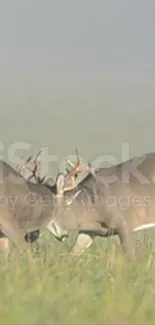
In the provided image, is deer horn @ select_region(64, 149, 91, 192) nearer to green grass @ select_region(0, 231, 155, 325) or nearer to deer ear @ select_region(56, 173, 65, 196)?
deer ear @ select_region(56, 173, 65, 196)

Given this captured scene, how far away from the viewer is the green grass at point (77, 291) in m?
6.19

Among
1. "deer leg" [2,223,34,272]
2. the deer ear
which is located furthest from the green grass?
the deer ear

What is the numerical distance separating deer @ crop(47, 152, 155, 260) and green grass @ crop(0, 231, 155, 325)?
4.29 metres

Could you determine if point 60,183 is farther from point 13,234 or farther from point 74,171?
point 13,234

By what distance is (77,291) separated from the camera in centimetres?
683

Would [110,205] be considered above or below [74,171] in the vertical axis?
below

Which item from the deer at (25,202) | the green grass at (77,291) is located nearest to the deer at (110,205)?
the deer at (25,202)

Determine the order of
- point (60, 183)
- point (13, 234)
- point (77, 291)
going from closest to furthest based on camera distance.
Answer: point (77, 291)
point (13, 234)
point (60, 183)

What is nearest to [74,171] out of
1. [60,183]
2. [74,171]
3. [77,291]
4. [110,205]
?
[74,171]

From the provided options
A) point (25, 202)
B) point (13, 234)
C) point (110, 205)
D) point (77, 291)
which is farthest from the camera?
point (110, 205)

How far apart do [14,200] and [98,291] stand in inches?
208

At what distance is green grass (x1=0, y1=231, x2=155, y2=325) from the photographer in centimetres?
619

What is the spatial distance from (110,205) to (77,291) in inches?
247

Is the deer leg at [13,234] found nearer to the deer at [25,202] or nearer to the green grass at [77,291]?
the deer at [25,202]
